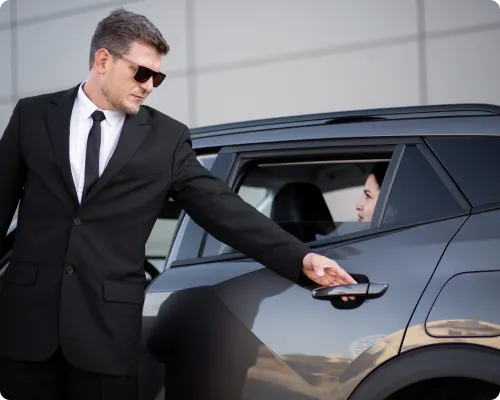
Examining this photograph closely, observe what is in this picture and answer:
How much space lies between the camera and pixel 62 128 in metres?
2.17

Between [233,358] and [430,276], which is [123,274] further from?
[430,276]

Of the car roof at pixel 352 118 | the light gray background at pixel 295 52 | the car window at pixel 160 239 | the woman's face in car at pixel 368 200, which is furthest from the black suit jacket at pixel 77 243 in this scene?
the light gray background at pixel 295 52

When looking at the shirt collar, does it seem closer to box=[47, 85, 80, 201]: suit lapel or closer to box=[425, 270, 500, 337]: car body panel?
box=[47, 85, 80, 201]: suit lapel

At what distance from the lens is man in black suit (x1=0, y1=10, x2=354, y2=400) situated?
2.10m

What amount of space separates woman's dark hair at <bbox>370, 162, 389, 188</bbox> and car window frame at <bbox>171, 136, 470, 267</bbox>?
0.30ft

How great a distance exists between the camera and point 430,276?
2.03 metres

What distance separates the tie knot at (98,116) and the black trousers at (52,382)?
698 millimetres

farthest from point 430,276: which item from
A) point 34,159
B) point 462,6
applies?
point 462,6

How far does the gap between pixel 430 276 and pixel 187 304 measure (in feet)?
2.63

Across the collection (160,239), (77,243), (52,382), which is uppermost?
(77,243)

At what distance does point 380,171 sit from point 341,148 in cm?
24

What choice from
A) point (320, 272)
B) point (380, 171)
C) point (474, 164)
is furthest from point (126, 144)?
point (474, 164)

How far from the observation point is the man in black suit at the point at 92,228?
2098mm

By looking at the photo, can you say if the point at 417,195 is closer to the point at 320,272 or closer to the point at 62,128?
the point at 320,272
